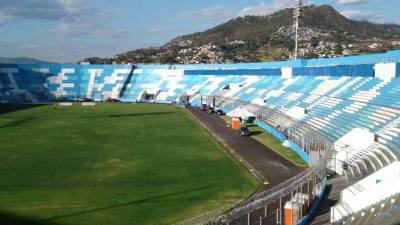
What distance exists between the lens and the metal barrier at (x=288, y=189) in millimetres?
15258

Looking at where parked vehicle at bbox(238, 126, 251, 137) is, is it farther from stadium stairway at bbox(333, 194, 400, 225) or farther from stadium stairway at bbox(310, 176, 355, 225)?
stadium stairway at bbox(333, 194, 400, 225)

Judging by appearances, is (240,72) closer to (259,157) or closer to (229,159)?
(259,157)

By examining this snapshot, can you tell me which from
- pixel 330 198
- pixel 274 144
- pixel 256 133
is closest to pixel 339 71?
pixel 256 133

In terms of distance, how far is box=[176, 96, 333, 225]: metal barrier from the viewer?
15.3 m

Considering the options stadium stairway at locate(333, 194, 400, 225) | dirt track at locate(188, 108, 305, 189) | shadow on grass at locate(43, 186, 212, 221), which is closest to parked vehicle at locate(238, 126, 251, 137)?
dirt track at locate(188, 108, 305, 189)

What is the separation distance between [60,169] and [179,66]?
69.9m

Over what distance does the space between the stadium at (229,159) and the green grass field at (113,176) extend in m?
0.07

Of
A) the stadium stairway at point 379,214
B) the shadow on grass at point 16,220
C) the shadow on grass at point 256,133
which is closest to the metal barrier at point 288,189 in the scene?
the shadow on grass at point 256,133

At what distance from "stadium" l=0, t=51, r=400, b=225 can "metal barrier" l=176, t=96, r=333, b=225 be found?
83mm

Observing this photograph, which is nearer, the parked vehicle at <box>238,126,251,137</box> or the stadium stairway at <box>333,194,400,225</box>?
the stadium stairway at <box>333,194,400,225</box>

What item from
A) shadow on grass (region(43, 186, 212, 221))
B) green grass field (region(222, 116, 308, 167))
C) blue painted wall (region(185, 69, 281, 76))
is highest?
blue painted wall (region(185, 69, 281, 76))

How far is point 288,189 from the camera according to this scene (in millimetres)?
16781

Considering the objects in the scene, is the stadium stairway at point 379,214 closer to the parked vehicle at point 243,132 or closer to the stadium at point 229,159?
the stadium at point 229,159

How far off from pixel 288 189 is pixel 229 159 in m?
13.6
